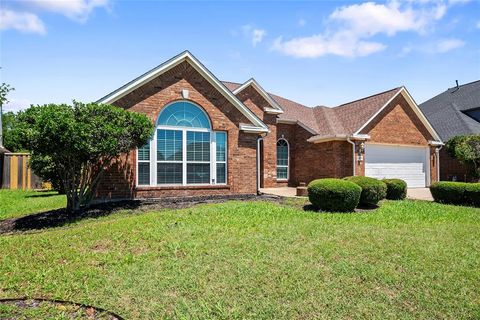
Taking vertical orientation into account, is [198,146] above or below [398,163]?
above

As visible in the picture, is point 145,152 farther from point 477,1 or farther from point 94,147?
point 477,1

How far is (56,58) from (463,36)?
1509cm

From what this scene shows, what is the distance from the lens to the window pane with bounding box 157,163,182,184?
12.6 meters

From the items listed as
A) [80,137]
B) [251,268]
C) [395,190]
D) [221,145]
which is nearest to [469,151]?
[395,190]

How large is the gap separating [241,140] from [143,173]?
14.5ft

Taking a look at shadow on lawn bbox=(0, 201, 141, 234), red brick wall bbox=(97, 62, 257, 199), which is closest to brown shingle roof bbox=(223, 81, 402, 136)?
red brick wall bbox=(97, 62, 257, 199)

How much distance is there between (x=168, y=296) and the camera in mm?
4281

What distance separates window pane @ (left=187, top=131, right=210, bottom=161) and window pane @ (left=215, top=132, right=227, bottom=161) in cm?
46

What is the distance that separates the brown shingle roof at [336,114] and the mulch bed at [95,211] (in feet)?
25.7

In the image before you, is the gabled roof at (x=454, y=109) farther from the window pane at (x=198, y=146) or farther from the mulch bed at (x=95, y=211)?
the window pane at (x=198, y=146)

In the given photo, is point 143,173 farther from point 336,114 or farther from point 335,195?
point 336,114

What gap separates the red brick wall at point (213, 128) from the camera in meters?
11.9

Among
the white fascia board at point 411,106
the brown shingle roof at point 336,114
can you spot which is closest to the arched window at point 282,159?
the brown shingle roof at point 336,114

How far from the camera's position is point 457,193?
42.7 feet
